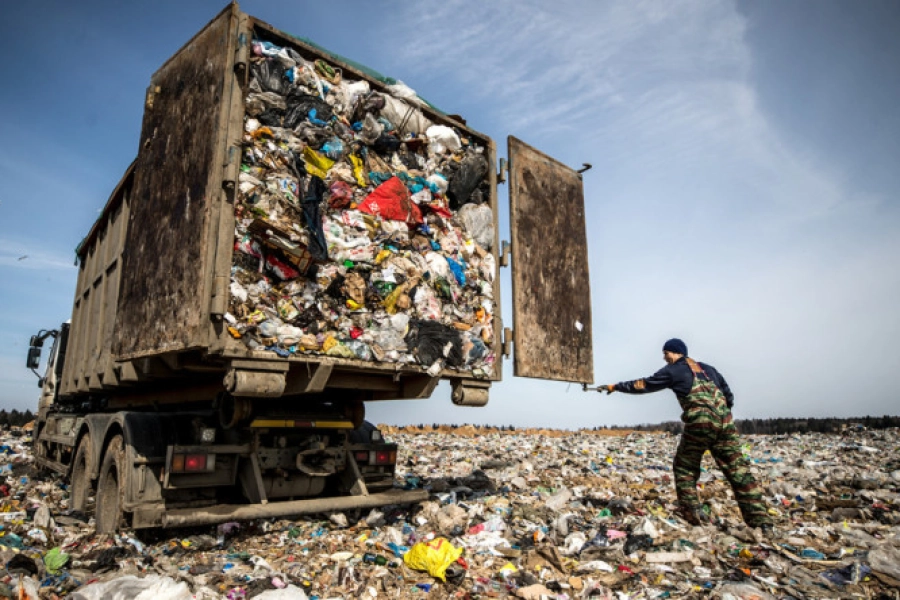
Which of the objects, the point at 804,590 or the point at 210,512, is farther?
the point at 210,512

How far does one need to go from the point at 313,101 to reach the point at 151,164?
1384 mm

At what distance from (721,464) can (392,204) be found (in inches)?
144

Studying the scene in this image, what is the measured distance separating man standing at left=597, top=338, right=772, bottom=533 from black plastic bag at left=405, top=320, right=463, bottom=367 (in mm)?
1720

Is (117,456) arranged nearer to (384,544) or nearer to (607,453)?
(384,544)

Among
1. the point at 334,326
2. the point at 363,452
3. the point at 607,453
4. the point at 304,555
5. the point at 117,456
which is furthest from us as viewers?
the point at 607,453

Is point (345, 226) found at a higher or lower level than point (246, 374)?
higher

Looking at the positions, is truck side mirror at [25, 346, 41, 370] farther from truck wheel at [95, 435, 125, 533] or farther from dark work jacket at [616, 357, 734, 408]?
dark work jacket at [616, 357, 734, 408]

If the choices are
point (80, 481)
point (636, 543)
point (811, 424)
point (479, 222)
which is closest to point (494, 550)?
point (636, 543)

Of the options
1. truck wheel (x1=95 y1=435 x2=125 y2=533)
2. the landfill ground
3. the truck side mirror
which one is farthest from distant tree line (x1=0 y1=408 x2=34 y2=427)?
truck wheel (x1=95 y1=435 x2=125 y2=533)

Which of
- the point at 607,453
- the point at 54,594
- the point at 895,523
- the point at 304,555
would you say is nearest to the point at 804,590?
the point at 895,523

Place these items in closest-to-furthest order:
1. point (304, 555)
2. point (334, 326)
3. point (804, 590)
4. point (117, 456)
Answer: point (804, 590), point (334, 326), point (304, 555), point (117, 456)

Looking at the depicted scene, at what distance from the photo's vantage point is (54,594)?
327 cm

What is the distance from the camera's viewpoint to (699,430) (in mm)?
5113

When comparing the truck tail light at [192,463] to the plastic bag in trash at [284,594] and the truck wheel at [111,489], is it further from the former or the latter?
the plastic bag in trash at [284,594]
